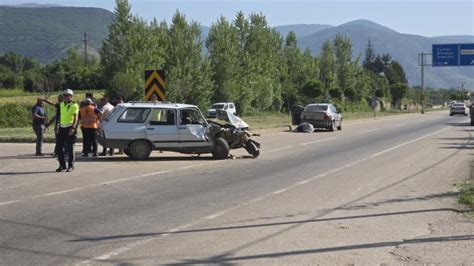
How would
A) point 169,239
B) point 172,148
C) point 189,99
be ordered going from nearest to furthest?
point 169,239, point 172,148, point 189,99

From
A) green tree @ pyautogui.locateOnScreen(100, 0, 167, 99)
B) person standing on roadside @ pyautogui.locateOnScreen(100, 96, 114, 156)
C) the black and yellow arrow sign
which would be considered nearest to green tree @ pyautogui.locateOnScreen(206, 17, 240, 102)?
green tree @ pyautogui.locateOnScreen(100, 0, 167, 99)

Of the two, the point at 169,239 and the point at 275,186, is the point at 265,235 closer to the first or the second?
the point at 169,239

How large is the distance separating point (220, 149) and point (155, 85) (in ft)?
16.9

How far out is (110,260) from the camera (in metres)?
6.86

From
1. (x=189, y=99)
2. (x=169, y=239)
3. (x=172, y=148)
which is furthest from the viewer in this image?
(x=189, y=99)

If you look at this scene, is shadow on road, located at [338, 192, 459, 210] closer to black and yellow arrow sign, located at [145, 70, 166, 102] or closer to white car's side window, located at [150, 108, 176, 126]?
white car's side window, located at [150, 108, 176, 126]

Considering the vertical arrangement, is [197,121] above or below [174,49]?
below

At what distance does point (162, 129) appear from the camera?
18188mm

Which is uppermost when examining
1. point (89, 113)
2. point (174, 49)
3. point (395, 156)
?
point (174, 49)

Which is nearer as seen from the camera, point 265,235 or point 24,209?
point 265,235

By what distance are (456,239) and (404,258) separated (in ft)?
4.42

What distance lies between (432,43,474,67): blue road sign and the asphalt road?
41.3m

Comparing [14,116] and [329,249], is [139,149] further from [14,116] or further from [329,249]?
[14,116]

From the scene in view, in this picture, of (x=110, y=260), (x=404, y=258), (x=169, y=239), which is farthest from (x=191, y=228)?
(x=404, y=258)
